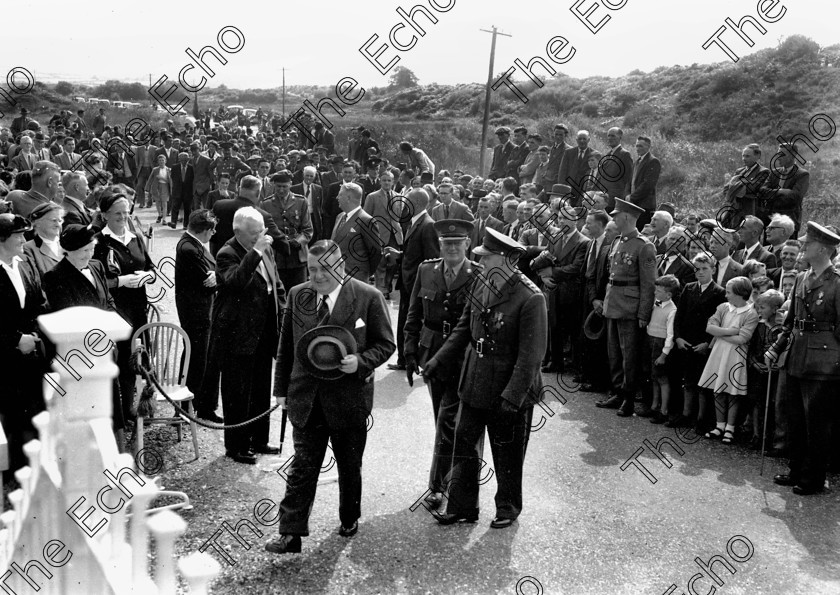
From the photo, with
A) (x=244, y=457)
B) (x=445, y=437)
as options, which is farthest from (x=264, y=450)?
(x=445, y=437)

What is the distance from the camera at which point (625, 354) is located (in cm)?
830

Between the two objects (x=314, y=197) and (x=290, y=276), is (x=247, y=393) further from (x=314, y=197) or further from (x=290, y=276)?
(x=314, y=197)

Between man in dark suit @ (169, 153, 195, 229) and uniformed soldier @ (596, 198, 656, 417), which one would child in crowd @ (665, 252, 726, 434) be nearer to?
uniformed soldier @ (596, 198, 656, 417)

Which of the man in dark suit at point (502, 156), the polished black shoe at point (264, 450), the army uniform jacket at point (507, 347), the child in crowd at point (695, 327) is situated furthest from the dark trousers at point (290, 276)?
the man in dark suit at point (502, 156)

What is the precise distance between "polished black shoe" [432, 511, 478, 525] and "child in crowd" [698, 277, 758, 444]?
9.83 ft

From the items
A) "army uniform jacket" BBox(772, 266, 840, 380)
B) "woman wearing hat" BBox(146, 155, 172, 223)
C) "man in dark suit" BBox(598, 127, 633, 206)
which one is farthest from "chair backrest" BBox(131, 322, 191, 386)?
"woman wearing hat" BBox(146, 155, 172, 223)

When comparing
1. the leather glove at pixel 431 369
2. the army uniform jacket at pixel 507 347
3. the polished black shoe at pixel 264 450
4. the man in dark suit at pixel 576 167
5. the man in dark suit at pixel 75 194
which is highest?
the man in dark suit at pixel 576 167

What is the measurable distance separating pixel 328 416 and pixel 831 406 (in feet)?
13.0

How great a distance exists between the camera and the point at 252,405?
6809mm

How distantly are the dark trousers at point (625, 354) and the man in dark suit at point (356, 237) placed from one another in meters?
2.74

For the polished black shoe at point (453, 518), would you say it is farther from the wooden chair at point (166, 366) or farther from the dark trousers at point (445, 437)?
the wooden chair at point (166, 366)

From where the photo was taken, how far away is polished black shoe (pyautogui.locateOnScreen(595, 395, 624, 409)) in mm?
8445

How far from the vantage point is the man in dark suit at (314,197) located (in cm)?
1368

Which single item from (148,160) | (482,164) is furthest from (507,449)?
(482,164)
